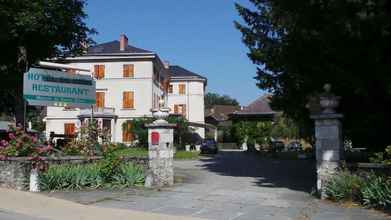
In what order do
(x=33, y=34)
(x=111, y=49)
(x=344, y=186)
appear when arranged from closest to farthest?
(x=344, y=186)
(x=33, y=34)
(x=111, y=49)

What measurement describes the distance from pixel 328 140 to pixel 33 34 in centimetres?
1790

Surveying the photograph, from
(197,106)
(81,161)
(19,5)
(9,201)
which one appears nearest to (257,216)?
(9,201)

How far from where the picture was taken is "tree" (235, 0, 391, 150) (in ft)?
46.6

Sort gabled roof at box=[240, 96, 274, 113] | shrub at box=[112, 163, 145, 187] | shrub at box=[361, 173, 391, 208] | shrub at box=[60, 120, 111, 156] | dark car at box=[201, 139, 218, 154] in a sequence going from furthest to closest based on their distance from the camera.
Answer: gabled roof at box=[240, 96, 274, 113] → dark car at box=[201, 139, 218, 154] → shrub at box=[60, 120, 111, 156] → shrub at box=[112, 163, 145, 187] → shrub at box=[361, 173, 391, 208]

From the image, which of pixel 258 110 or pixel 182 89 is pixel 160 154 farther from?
pixel 182 89

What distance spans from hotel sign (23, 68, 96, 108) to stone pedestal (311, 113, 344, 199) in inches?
385

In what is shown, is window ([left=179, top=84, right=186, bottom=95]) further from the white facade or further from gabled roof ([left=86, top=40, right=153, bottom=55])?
gabled roof ([left=86, top=40, right=153, bottom=55])

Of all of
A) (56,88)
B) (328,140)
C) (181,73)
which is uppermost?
(181,73)

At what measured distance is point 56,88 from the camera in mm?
20297

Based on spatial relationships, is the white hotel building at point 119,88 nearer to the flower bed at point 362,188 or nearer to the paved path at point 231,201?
the paved path at point 231,201

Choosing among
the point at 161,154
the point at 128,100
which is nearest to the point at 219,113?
the point at 128,100

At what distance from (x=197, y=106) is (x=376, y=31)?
61699 mm

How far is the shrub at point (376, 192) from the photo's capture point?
12.7 metres

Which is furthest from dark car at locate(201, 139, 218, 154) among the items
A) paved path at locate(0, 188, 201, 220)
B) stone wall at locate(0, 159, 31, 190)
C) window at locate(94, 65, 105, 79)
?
paved path at locate(0, 188, 201, 220)
